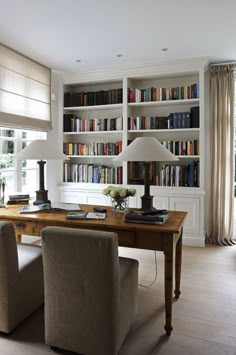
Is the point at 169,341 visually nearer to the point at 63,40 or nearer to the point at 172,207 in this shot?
the point at 172,207

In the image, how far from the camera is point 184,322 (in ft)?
7.50

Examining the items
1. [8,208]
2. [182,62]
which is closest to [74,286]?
[8,208]

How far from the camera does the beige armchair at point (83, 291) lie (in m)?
1.71

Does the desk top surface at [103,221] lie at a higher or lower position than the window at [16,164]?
lower

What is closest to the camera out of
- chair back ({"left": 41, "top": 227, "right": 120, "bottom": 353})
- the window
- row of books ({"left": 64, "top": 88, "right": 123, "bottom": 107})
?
chair back ({"left": 41, "top": 227, "right": 120, "bottom": 353})

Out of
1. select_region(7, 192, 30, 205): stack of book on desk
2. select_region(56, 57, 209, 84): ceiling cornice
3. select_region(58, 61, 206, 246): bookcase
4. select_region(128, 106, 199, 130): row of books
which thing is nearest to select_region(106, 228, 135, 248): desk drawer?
select_region(7, 192, 30, 205): stack of book on desk

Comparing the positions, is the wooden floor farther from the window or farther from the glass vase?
the window

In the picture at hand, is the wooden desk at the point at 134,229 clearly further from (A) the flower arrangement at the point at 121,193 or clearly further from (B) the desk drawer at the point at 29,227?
(A) the flower arrangement at the point at 121,193

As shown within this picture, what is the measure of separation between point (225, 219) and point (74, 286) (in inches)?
119

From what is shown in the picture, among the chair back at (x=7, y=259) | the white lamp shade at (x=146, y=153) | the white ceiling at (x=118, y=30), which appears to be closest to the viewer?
the chair back at (x=7, y=259)

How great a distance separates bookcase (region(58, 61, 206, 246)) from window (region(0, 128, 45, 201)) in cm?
54

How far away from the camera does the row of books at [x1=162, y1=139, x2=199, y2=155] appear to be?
416 cm

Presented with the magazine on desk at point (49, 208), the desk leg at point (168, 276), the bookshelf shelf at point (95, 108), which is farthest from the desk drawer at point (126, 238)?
the bookshelf shelf at point (95, 108)

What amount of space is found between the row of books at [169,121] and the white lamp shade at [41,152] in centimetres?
185
